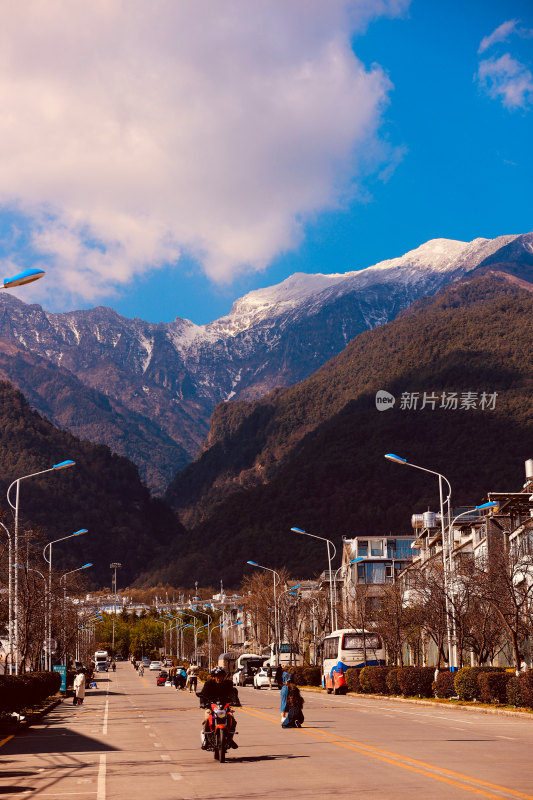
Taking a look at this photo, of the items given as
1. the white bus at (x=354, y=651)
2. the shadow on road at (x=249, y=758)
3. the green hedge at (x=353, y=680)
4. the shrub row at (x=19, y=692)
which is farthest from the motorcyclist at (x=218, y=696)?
the white bus at (x=354, y=651)

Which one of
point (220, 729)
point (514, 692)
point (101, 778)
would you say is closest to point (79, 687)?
point (514, 692)

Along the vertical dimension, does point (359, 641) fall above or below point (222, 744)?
above

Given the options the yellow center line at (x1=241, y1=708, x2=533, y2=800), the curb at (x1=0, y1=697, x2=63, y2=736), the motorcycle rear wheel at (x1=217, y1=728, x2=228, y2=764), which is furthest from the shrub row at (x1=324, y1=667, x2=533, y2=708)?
the curb at (x1=0, y1=697, x2=63, y2=736)

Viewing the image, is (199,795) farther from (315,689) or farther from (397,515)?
(397,515)

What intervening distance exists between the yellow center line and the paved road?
18 mm

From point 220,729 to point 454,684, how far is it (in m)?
23.5

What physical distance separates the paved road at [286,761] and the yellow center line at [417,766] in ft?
0.06

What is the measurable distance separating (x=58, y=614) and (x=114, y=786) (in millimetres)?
65738

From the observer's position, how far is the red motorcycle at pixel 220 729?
755 inches

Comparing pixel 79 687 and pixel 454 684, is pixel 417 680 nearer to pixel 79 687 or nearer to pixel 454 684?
pixel 454 684

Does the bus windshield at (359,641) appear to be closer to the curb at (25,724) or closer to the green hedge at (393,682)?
the green hedge at (393,682)

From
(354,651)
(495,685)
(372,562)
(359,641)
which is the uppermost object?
(372,562)

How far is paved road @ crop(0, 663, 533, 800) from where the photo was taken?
46.5 ft

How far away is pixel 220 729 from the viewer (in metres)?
19.4
